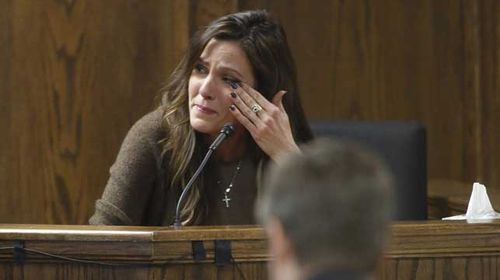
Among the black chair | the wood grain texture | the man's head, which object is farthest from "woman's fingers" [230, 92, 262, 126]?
the man's head

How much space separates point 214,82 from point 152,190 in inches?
12.1

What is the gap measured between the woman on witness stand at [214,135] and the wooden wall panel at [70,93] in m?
0.86

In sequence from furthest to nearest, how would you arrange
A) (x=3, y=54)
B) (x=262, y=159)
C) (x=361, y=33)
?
1. (x=361, y=33)
2. (x=3, y=54)
3. (x=262, y=159)

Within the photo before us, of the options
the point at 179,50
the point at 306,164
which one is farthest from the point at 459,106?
the point at 306,164

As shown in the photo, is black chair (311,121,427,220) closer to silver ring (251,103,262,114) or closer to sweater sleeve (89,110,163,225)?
silver ring (251,103,262,114)

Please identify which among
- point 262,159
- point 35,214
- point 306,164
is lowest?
point 35,214

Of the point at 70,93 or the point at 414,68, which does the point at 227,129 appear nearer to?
the point at 70,93

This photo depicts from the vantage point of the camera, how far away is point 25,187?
3.84 metres

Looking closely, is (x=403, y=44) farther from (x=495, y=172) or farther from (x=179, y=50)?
(x=179, y=50)

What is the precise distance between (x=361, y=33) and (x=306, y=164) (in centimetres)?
318

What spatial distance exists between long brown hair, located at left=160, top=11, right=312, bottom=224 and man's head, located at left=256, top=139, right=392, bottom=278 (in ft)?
5.86

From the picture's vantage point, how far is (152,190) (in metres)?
2.99

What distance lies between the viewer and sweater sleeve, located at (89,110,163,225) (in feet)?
9.55

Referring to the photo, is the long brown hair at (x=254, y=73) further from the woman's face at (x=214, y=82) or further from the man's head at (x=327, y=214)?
the man's head at (x=327, y=214)
